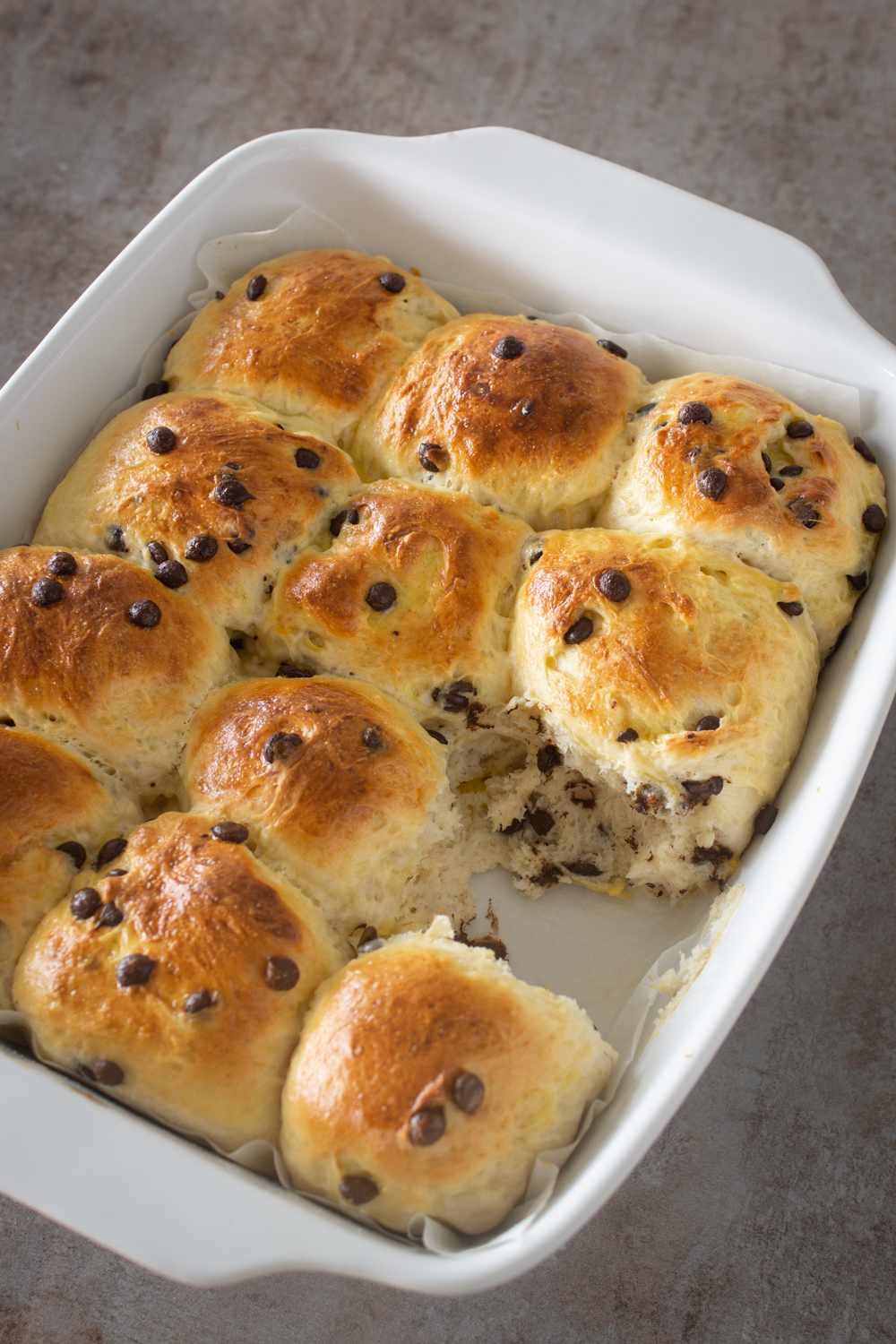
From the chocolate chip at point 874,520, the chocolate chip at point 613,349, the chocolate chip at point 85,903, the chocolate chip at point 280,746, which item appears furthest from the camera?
the chocolate chip at point 613,349

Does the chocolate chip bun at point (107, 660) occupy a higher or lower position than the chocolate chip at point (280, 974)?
higher

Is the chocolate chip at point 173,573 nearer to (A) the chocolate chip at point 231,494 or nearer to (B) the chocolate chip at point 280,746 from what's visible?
(A) the chocolate chip at point 231,494

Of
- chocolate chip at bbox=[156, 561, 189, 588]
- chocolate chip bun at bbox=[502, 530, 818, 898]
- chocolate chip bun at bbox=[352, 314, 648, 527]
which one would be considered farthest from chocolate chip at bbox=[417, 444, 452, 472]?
chocolate chip at bbox=[156, 561, 189, 588]

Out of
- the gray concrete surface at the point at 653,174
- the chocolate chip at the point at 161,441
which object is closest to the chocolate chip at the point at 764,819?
the gray concrete surface at the point at 653,174

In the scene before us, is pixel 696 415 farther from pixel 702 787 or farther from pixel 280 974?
pixel 280 974

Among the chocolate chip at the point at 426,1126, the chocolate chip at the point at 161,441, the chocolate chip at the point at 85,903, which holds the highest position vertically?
the chocolate chip at the point at 161,441

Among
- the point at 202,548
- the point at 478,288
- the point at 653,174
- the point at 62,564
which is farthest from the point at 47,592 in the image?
the point at 653,174
